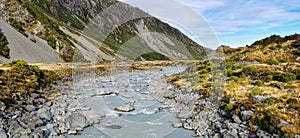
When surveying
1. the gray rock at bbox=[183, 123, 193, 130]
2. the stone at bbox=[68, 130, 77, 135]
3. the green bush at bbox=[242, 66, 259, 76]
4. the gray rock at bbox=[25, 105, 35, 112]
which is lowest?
the gray rock at bbox=[183, 123, 193, 130]

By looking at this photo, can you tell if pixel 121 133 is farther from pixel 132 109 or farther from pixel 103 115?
pixel 132 109

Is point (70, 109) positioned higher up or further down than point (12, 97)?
further down

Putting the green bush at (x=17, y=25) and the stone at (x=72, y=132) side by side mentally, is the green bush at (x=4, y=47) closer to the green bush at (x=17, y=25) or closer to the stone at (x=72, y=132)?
the green bush at (x=17, y=25)

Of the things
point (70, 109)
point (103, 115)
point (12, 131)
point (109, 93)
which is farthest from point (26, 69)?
point (12, 131)

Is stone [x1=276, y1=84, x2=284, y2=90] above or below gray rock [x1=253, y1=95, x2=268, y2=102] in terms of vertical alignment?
above

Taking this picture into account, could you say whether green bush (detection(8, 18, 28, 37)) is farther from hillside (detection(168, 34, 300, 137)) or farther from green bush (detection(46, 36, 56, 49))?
hillside (detection(168, 34, 300, 137))

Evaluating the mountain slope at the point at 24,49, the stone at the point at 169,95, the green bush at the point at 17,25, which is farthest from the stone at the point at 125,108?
the green bush at the point at 17,25

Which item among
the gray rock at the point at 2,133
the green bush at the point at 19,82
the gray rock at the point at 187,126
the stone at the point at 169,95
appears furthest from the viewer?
the stone at the point at 169,95

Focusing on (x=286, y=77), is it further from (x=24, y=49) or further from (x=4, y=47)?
(x=24, y=49)

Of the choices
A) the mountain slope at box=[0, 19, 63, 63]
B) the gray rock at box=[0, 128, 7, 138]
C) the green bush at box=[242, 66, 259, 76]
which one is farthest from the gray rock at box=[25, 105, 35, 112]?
the mountain slope at box=[0, 19, 63, 63]
